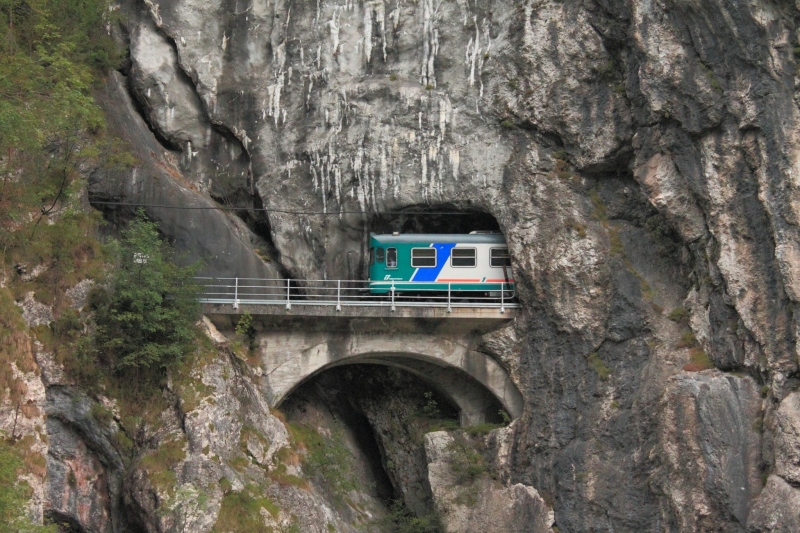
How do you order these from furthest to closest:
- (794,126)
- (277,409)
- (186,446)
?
(277,409)
(186,446)
(794,126)

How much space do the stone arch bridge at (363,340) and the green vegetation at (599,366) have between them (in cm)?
252

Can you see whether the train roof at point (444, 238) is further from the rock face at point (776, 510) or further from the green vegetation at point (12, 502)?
the green vegetation at point (12, 502)

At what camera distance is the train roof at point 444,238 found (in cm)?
3008

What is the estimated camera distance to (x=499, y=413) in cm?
2991

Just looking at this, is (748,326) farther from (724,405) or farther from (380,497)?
(380,497)

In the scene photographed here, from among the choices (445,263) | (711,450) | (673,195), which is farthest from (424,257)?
(711,450)

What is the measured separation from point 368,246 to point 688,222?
9203mm

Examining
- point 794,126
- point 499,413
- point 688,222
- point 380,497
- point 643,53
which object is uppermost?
point 643,53

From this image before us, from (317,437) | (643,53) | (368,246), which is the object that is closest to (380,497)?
(317,437)

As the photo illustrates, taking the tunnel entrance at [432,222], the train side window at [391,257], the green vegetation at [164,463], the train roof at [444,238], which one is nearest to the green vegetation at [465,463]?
the train side window at [391,257]

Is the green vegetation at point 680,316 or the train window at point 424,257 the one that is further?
the train window at point 424,257

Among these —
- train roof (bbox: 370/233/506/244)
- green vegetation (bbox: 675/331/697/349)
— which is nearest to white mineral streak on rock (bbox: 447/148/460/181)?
train roof (bbox: 370/233/506/244)

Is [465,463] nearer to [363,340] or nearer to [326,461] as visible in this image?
[326,461]

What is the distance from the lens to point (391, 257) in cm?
3022
